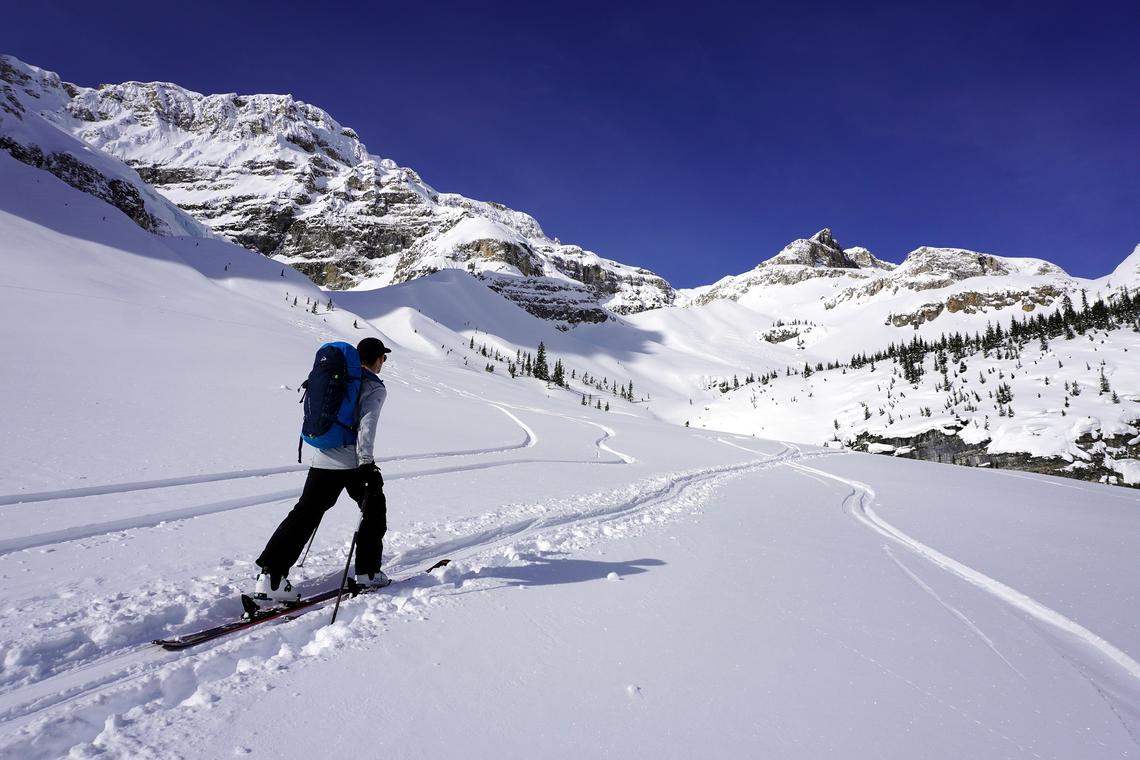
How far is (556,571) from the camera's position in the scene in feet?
16.6

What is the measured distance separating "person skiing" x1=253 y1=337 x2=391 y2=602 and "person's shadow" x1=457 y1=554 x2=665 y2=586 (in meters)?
0.90

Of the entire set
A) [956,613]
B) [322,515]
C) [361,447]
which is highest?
[361,447]

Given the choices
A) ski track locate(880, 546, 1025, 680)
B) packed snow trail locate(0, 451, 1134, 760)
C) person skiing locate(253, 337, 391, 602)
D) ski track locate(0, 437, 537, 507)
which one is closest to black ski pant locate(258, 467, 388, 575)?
person skiing locate(253, 337, 391, 602)

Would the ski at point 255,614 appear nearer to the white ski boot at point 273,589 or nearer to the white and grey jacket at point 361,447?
the white ski boot at point 273,589

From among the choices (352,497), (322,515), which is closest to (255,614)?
(322,515)

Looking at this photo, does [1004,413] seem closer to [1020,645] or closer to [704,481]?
[704,481]

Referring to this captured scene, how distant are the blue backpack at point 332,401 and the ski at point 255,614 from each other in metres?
1.25

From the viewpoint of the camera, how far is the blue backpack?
424 centimetres

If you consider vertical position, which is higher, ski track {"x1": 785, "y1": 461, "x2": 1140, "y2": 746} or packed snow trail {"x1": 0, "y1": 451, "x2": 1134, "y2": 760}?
ski track {"x1": 785, "y1": 461, "x2": 1140, "y2": 746}

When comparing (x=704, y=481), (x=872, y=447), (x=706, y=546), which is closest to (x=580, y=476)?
(x=704, y=481)

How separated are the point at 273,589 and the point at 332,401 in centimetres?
155

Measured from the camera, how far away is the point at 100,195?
103938 millimetres

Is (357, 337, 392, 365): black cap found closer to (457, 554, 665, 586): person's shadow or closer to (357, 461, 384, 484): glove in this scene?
(357, 461, 384, 484): glove

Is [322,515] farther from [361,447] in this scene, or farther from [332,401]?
[332,401]
